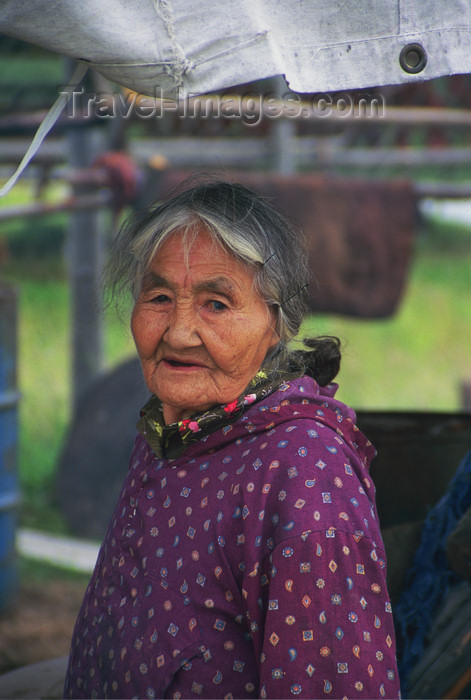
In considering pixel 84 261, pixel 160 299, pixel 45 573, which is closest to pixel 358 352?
pixel 84 261

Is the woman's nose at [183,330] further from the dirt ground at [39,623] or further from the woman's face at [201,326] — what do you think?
the dirt ground at [39,623]

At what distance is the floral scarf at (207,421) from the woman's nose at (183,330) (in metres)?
0.14

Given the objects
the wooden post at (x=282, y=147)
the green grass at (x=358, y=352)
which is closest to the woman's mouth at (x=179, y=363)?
the wooden post at (x=282, y=147)

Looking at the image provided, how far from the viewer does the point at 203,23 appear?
1.27 meters

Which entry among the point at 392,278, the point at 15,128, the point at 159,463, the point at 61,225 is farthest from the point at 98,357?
the point at 61,225

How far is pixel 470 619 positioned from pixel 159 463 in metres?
0.77

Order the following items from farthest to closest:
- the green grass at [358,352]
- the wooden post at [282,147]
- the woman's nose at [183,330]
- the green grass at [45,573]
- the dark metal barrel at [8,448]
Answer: the green grass at [358,352]
the wooden post at [282,147]
the green grass at [45,573]
the dark metal barrel at [8,448]
the woman's nose at [183,330]

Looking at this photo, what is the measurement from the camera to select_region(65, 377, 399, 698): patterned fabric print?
3.95 feet

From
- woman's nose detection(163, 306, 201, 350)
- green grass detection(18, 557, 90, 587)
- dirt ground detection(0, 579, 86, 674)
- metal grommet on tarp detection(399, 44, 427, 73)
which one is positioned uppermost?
metal grommet on tarp detection(399, 44, 427, 73)

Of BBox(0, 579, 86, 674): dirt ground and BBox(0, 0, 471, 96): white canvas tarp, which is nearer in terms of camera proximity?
BBox(0, 0, 471, 96): white canvas tarp

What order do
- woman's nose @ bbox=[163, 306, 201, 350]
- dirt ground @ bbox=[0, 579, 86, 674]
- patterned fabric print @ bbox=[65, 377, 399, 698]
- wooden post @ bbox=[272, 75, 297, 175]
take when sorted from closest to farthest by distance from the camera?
patterned fabric print @ bbox=[65, 377, 399, 698]
woman's nose @ bbox=[163, 306, 201, 350]
dirt ground @ bbox=[0, 579, 86, 674]
wooden post @ bbox=[272, 75, 297, 175]

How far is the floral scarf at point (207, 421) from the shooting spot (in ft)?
4.86

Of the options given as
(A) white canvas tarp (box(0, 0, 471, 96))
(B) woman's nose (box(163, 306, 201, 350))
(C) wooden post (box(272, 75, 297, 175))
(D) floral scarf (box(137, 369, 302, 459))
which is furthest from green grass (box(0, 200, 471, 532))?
(A) white canvas tarp (box(0, 0, 471, 96))

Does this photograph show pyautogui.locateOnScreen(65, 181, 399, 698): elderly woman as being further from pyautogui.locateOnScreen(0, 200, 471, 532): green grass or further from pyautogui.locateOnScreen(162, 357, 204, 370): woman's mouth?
pyautogui.locateOnScreen(0, 200, 471, 532): green grass
